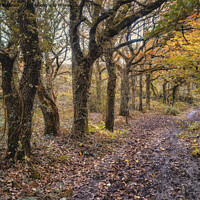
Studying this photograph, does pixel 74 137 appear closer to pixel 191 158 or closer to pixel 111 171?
pixel 111 171

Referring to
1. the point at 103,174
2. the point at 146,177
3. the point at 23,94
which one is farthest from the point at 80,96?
the point at 146,177

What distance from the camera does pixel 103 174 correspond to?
15.0 ft

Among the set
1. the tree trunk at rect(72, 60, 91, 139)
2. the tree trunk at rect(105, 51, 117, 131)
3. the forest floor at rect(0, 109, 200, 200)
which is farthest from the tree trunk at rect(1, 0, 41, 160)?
the tree trunk at rect(105, 51, 117, 131)

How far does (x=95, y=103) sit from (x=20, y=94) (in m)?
13.4

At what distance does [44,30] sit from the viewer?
4660 mm

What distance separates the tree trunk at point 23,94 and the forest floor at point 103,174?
0.61 meters

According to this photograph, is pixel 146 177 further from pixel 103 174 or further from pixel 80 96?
pixel 80 96

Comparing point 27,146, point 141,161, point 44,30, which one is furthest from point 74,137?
point 44,30

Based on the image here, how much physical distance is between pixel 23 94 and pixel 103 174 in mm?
3347

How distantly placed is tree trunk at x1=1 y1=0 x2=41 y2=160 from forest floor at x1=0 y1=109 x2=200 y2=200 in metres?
0.61

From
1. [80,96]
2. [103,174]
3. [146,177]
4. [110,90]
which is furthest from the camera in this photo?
[110,90]

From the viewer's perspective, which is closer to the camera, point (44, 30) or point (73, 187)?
point (73, 187)

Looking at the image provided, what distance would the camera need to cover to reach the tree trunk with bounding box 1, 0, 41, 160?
4078 millimetres

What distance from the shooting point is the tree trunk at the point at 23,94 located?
408 centimetres
